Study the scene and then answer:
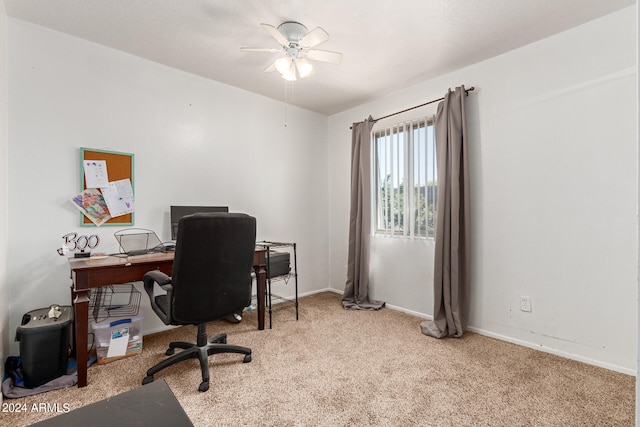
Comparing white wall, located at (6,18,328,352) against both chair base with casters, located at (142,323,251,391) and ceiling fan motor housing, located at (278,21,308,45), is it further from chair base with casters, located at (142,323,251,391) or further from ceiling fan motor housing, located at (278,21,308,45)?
ceiling fan motor housing, located at (278,21,308,45)

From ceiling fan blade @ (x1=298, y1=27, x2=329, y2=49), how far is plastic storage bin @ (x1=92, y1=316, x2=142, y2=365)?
2357 millimetres

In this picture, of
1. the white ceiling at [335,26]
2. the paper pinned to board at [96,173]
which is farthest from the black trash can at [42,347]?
the white ceiling at [335,26]

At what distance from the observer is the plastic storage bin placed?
2205 mm

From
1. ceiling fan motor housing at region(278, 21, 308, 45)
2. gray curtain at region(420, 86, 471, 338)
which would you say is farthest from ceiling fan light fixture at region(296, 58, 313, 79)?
gray curtain at region(420, 86, 471, 338)

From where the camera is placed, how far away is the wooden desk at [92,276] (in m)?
1.89

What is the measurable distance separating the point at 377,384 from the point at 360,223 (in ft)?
6.29

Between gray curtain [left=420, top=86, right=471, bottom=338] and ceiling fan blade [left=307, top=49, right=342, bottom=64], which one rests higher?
ceiling fan blade [left=307, top=49, right=342, bottom=64]

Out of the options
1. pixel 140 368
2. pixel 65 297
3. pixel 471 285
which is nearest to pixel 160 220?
pixel 65 297

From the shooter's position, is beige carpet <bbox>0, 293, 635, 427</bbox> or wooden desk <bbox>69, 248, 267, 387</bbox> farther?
wooden desk <bbox>69, 248, 267, 387</bbox>

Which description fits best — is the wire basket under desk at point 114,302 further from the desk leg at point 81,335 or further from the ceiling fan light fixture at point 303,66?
the ceiling fan light fixture at point 303,66

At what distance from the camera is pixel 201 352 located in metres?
2.03

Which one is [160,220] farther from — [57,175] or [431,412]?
[431,412]

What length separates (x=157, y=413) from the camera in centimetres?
58

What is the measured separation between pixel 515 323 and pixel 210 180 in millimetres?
3049
